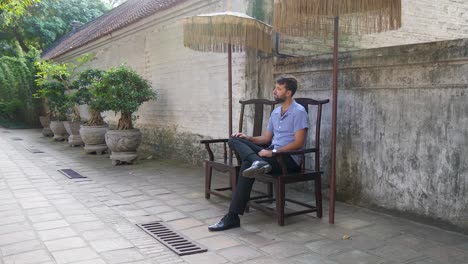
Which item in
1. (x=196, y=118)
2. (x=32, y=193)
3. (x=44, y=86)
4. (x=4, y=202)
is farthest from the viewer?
(x=44, y=86)

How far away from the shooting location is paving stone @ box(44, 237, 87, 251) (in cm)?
333

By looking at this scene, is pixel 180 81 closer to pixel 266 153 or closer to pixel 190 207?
pixel 190 207

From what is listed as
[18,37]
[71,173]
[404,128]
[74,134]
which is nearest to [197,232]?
[404,128]

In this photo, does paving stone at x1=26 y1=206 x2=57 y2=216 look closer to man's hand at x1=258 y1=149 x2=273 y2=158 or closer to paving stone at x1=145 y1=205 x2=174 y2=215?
paving stone at x1=145 y1=205 x2=174 y2=215

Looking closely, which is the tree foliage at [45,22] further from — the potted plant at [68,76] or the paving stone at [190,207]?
→ the paving stone at [190,207]

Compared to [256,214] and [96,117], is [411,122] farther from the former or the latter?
[96,117]

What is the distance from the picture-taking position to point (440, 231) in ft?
11.9

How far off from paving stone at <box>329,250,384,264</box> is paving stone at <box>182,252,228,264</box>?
870 mm

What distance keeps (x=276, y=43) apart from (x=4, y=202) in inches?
161

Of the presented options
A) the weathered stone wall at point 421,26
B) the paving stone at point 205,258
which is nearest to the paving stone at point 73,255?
the paving stone at point 205,258

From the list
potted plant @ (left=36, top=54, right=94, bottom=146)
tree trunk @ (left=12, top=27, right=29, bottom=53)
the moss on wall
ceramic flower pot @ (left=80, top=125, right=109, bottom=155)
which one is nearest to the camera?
the moss on wall

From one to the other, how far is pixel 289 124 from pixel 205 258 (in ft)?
5.50

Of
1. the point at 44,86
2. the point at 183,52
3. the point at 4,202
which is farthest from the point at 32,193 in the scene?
the point at 44,86

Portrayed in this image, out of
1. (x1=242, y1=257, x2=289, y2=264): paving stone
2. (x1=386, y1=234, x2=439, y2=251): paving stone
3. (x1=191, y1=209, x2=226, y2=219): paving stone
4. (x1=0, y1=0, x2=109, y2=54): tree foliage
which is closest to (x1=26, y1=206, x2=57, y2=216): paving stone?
(x1=191, y1=209, x2=226, y2=219): paving stone
